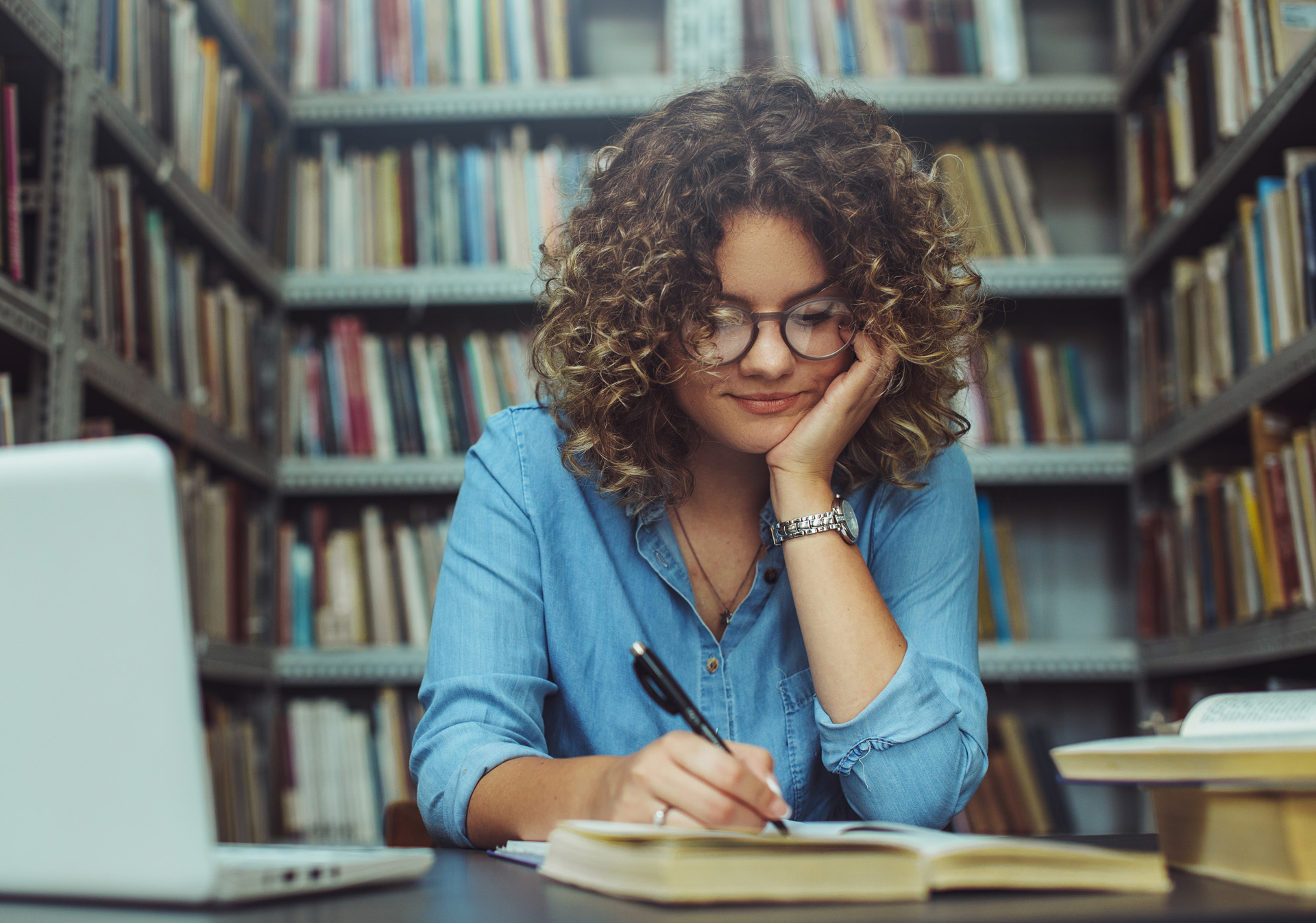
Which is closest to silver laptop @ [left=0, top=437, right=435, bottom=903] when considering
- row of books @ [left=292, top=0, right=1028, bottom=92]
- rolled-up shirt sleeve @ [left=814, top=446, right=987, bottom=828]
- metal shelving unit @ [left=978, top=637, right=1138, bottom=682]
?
rolled-up shirt sleeve @ [left=814, top=446, right=987, bottom=828]

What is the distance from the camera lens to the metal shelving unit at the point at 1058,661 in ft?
7.16

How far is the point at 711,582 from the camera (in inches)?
43.2

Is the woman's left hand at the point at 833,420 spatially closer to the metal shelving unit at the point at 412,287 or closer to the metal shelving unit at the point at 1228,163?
the metal shelving unit at the point at 1228,163

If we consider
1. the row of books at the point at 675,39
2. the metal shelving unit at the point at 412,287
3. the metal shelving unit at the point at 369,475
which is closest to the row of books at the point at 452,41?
the row of books at the point at 675,39

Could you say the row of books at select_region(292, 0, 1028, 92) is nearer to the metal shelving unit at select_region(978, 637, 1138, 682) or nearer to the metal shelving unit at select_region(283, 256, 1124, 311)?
the metal shelving unit at select_region(283, 256, 1124, 311)

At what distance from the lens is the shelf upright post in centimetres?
146

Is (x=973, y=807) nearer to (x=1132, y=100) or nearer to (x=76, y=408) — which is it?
(x=1132, y=100)

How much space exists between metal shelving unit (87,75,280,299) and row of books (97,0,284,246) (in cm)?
4

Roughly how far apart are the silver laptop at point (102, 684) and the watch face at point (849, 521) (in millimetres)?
633

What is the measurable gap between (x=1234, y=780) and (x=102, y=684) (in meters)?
0.49

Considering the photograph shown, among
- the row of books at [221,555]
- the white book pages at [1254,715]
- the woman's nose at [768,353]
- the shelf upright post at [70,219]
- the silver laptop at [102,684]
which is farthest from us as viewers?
the row of books at [221,555]

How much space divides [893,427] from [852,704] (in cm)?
31

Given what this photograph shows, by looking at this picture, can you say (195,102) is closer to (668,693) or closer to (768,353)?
(768,353)

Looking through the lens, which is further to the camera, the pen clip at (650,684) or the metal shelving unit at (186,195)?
the metal shelving unit at (186,195)
